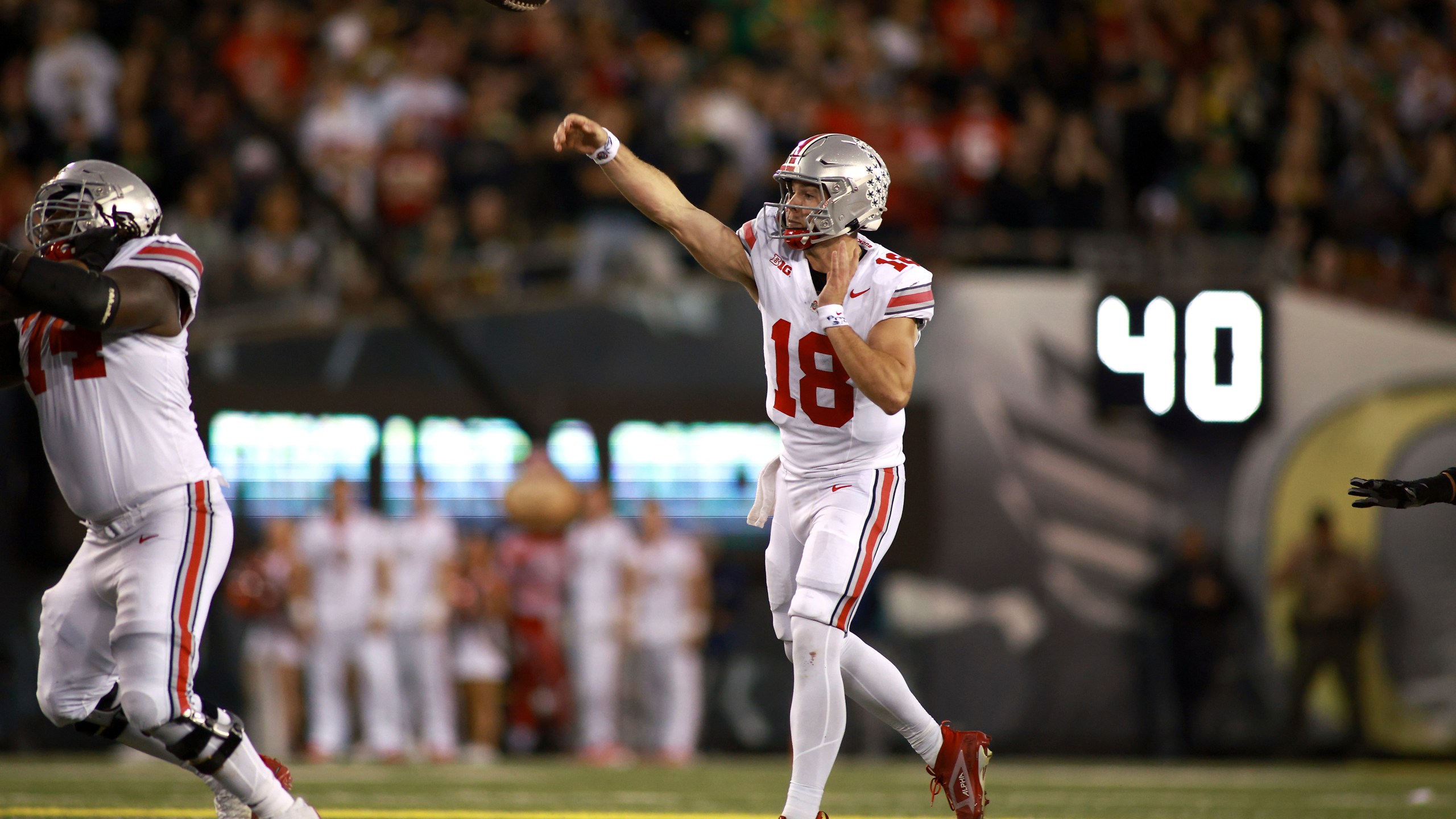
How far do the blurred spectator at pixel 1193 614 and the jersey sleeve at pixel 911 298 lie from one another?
30.1ft

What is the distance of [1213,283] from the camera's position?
12062 millimetres

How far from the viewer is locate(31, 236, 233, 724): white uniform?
16.9 ft

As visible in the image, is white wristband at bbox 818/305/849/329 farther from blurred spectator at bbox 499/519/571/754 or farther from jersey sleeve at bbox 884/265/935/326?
blurred spectator at bbox 499/519/571/754

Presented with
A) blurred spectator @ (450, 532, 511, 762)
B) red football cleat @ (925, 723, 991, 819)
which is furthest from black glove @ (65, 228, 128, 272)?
blurred spectator @ (450, 532, 511, 762)

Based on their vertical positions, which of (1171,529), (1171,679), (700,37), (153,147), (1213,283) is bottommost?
(1171,679)

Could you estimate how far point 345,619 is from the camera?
41.8 ft

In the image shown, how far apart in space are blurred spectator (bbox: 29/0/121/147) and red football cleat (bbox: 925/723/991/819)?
9.06 metres

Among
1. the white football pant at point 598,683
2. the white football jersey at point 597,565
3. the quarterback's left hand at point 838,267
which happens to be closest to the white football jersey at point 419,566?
the white football jersey at point 597,565

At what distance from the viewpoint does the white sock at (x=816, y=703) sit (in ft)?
17.7

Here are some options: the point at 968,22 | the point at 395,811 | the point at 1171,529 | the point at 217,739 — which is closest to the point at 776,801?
the point at 395,811

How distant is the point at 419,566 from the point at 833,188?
780 centimetres

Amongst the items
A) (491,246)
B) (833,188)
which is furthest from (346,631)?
(833,188)

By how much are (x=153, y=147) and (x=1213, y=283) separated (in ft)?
24.7

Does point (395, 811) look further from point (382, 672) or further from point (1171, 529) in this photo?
point (1171, 529)
